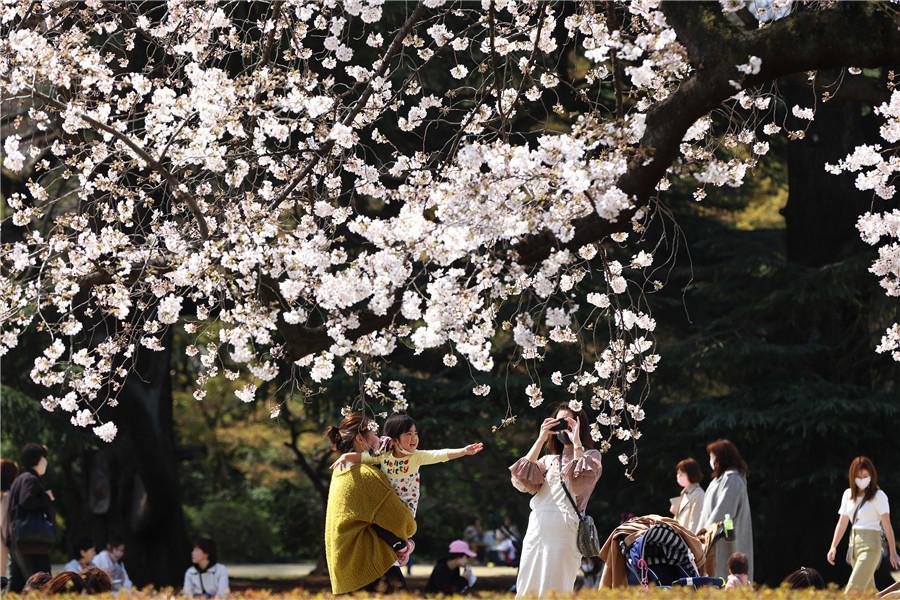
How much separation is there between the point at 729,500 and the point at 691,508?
1.35 feet

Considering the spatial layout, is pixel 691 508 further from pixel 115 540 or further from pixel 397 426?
pixel 115 540

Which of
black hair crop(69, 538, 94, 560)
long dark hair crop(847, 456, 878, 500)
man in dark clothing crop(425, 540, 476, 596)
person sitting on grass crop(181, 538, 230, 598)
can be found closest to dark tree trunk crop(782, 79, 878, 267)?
long dark hair crop(847, 456, 878, 500)

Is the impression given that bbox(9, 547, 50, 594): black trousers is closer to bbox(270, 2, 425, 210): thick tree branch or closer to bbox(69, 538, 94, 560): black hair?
bbox(270, 2, 425, 210): thick tree branch

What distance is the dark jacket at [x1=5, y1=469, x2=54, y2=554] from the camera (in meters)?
9.77

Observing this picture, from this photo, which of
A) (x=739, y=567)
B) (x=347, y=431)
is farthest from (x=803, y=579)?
(x=347, y=431)

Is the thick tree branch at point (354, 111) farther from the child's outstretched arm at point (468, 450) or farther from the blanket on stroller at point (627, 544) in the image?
the blanket on stroller at point (627, 544)

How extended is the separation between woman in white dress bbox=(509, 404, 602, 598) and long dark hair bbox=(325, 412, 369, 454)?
119 cm

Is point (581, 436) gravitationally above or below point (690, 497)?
above

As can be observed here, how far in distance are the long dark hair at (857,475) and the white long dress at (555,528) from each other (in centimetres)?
314

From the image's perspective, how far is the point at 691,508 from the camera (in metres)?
9.66

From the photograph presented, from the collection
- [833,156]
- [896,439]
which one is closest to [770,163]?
[833,156]

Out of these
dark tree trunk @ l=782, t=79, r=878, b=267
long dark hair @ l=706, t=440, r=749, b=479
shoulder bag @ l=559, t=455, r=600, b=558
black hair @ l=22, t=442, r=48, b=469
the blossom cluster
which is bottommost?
shoulder bag @ l=559, t=455, r=600, b=558

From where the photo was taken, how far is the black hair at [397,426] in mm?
7113

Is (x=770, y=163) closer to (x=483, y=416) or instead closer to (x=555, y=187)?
(x=483, y=416)
